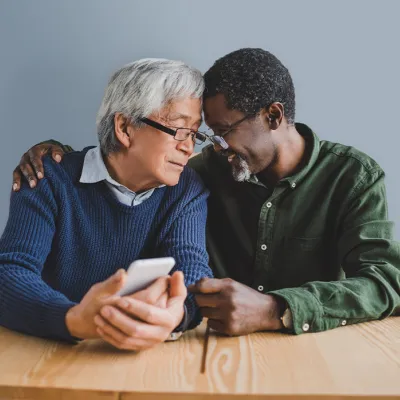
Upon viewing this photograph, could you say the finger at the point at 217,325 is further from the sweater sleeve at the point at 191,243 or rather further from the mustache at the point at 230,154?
the mustache at the point at 230,154

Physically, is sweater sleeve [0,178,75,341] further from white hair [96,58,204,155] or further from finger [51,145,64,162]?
white hair [96,58,204,155]

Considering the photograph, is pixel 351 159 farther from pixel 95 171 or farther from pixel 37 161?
A: pixel 37 161

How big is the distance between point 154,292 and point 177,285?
0.19 ft

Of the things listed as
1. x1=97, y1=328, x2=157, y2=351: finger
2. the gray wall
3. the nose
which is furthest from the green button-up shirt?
x1=97, y1=328, x2=157, y2=351: finger

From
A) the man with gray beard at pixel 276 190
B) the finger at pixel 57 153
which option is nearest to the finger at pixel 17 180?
the man with gray beard at pixel 276 190

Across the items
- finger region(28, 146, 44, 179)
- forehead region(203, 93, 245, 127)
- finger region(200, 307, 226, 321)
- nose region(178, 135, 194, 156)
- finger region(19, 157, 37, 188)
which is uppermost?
forehead region(203, 93, 245, 127)

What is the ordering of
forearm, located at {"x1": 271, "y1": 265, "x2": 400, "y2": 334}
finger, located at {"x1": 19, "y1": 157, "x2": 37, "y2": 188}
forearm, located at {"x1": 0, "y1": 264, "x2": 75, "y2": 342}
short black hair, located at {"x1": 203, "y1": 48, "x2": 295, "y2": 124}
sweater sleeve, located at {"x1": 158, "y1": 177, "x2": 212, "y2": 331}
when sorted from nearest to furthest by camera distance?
forearm, located at {"x1": 0, "y1": 264, "x2": 75, "y2": 342}, forearm, located at {"x1": 271, "y1": 265, "x2": 400, "y2": 334}, sweater sleeve, located at {"x1": 158, "y1": 177, "x2": 212, "y2": 331}, finger, located at {"x1": 19, "y1": 157, "x2": 37, "y2": 188}, short black hair, located at {"x1": 203, "y1": 48, "x2": 295, "y2": 124}

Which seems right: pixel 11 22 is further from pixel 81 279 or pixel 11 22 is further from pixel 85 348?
pixel 85 348

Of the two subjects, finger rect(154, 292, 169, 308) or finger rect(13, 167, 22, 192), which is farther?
finger rect(13, 167, 22, 192)

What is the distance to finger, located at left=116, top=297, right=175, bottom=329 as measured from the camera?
47.2 inches

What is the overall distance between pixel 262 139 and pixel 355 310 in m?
0.61

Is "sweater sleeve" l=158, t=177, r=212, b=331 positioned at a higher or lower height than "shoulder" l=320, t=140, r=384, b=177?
lower

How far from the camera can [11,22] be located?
237 centimetres

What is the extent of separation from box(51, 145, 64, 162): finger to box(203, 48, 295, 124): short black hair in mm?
440
